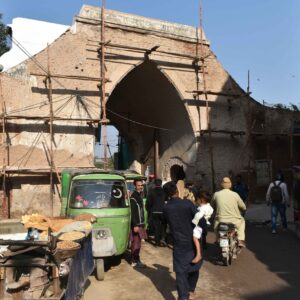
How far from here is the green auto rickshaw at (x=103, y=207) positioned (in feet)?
24.3

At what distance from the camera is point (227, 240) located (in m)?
7.92

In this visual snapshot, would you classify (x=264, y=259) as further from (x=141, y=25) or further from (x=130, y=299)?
(x=141, y=25)

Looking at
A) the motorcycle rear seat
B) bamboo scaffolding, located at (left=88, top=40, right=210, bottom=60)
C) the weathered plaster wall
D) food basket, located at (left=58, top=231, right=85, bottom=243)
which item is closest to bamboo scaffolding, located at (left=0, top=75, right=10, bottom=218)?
the weathered plaster wall

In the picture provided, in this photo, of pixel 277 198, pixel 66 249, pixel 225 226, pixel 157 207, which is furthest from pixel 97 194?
pixel 277 198

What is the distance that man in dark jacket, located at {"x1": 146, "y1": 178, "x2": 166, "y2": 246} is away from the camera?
9812mm

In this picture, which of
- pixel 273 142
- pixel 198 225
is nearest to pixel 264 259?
pixel 198 225

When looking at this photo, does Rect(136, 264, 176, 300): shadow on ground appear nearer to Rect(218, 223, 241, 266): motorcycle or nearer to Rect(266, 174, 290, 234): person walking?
Rect(218, 223, 241, 266): motorcycle

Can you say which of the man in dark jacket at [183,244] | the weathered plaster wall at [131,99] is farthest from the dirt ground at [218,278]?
the weathered plaster wall at [131,99]

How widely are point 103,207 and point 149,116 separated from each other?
43.0ft

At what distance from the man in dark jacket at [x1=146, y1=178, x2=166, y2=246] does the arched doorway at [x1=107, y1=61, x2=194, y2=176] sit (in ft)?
25.9

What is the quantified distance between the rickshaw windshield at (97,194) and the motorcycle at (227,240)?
6.12ft

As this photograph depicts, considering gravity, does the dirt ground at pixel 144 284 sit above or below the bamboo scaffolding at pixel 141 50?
below

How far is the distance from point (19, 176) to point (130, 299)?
8.51 m

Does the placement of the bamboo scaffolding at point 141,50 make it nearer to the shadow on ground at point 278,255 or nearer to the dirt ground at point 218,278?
the shadow on ground at point 278,255
